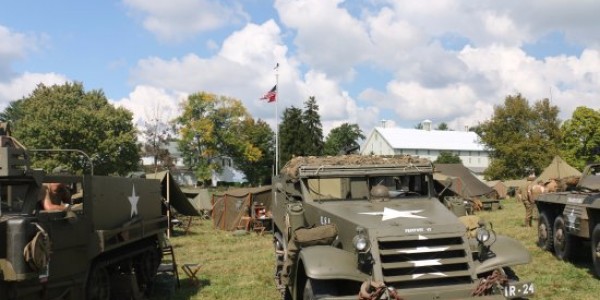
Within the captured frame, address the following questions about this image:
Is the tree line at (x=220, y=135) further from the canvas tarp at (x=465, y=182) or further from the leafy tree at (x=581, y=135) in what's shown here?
the canvas tarp at (x=465, y=182)

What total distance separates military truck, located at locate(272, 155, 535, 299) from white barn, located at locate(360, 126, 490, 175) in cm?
7810

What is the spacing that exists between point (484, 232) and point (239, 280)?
20.6 feet

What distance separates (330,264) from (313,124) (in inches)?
2568

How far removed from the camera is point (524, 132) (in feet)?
199

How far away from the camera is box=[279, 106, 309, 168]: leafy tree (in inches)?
2586

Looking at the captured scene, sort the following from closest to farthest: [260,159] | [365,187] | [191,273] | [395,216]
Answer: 1. [395,216]
2. [365,187]
3. [191,273]
4. [260,159]

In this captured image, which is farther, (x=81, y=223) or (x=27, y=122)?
(x=27, y=122)

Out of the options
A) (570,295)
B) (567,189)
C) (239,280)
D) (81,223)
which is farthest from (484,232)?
(567,189)

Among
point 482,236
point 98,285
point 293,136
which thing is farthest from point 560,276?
point 293,136

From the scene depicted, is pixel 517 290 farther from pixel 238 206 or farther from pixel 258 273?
pixel 238 206

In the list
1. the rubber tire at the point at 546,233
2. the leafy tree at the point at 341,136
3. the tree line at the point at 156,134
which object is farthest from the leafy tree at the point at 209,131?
the rubber tire at the point at 546,233

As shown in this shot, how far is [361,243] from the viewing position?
216 inches

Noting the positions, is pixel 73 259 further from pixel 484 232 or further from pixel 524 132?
pixel 524 132

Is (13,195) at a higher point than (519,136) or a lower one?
lower
